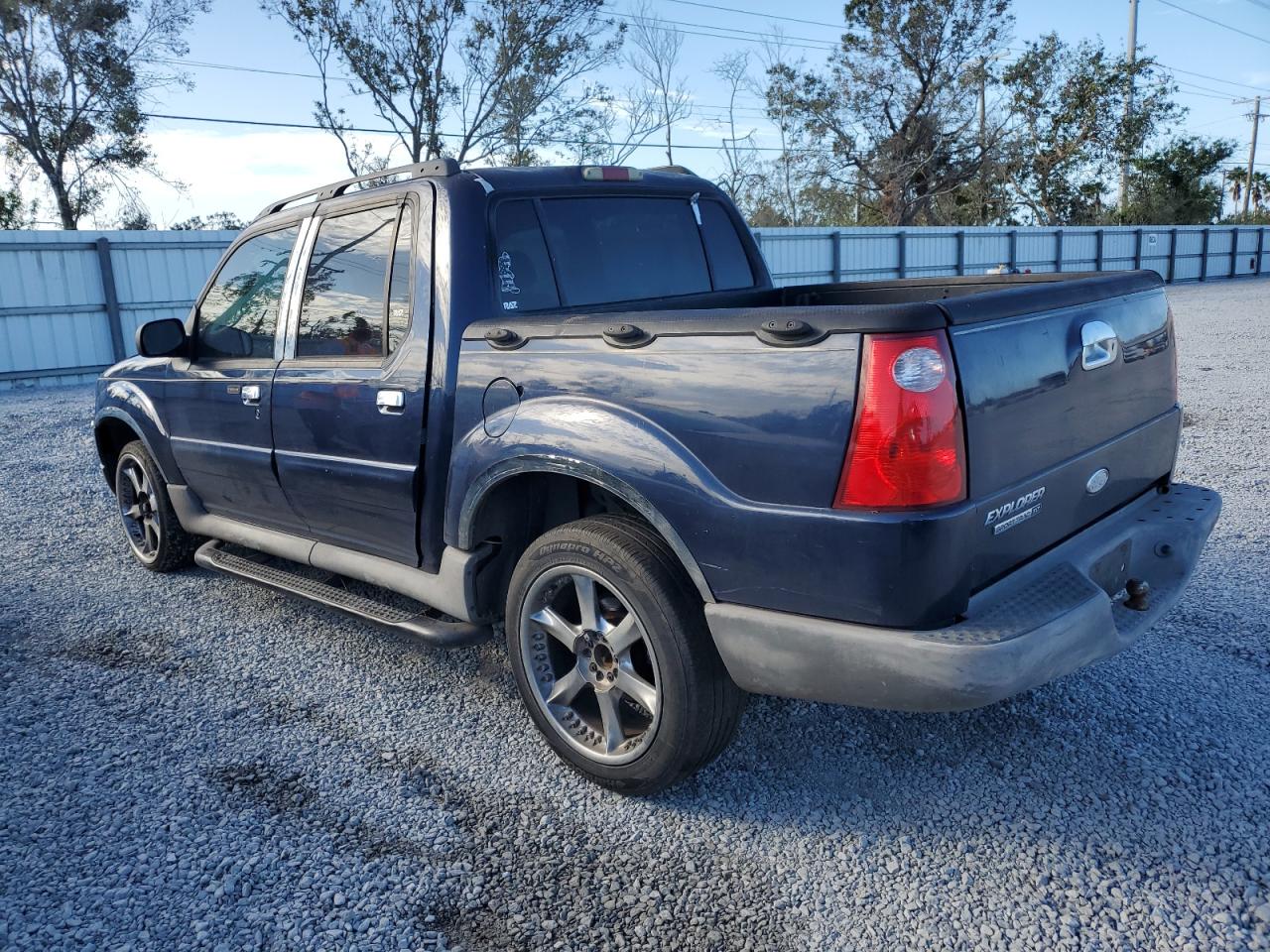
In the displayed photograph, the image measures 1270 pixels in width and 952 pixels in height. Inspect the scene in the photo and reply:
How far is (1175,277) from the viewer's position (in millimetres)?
35688

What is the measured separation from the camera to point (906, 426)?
7.32 feet

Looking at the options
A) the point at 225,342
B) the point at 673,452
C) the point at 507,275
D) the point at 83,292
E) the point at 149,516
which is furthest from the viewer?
the point at 83,292

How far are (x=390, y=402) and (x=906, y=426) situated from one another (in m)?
1.89

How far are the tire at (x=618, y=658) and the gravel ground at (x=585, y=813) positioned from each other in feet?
0.62

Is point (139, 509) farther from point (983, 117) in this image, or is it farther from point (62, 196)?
point (983, 117)

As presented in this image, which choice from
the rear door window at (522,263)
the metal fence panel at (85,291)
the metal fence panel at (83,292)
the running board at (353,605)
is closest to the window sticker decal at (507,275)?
the rear door window at (522,263)

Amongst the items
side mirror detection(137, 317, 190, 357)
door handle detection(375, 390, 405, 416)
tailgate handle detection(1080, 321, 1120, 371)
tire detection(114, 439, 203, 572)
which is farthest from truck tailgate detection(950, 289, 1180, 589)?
tire detection(114, 439, 203, 572)

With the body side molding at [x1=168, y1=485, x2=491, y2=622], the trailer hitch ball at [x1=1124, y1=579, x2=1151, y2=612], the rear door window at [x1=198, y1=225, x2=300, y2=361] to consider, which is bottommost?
the body side molding at [x1=168, y1=485, x2=491, y2=622]

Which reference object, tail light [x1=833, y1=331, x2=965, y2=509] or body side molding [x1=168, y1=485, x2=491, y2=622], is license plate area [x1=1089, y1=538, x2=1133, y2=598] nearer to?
tail light [x1=833, y1=331, x2=965, y2=509]

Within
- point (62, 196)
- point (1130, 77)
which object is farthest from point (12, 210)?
point (1130, 77)

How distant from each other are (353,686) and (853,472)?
2386 millimetres

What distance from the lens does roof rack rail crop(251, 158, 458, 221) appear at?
3.38 metres

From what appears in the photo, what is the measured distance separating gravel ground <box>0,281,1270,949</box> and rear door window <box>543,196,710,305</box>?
62.6 inches

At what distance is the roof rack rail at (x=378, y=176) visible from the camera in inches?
133
